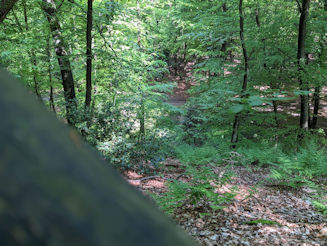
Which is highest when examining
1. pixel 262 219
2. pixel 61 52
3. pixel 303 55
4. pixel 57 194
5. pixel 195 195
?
pixel 61 52

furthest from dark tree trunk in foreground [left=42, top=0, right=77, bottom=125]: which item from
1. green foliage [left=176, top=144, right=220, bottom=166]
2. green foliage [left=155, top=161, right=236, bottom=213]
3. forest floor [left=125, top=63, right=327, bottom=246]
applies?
forest floor [left=125, top=63, right=327, bottom=246]

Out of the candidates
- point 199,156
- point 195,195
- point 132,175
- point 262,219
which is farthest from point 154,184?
point 262,219

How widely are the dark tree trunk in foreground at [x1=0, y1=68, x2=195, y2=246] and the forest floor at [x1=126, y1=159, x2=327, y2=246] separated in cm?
322

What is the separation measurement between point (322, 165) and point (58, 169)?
555cm

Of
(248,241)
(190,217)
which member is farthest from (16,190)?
(190,217)

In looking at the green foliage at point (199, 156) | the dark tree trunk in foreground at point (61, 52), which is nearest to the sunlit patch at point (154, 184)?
the green foliage at point (199, 156)

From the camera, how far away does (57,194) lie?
0.28 meters

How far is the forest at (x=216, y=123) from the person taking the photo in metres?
3.66

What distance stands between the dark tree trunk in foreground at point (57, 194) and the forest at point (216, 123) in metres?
2.12

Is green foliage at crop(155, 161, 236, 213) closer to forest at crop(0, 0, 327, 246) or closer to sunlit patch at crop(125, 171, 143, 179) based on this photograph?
forest at crop(0, 0, 327, 246)

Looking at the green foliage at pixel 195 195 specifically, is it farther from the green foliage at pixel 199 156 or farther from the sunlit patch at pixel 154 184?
the sunlit patch at pixel 154 184

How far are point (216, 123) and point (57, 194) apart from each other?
9432mm

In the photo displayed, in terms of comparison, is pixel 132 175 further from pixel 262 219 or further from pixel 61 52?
pixel 61 52

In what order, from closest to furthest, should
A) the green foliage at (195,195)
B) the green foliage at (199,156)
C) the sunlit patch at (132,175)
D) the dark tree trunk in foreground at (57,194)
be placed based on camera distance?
1. the dark tree trunk in foreground at (57,194)
2. the green foliage at (195,195)
3. the green foliage at (199,156)
4. the sunlit patch at (132,175)
